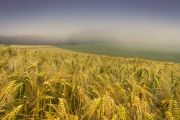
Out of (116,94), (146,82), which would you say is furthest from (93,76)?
(116,94)

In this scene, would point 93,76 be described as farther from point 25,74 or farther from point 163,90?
point 25,74

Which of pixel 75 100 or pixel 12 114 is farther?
pixel 75 100

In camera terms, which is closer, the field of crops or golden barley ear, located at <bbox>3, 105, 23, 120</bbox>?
golden barley ear, located at <bbox>3, 105, 23, 120</bbox>

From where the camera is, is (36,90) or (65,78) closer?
(36,90)

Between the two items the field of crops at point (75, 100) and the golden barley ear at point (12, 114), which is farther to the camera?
the field of crops at point (75, 100)

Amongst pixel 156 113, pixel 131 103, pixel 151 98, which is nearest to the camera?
pixel 131 103

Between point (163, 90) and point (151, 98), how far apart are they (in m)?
0.44

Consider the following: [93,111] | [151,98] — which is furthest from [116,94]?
[93,111]

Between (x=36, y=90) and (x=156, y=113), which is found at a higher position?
(x=36, y=90)

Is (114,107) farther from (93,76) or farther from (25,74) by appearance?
(93,76)

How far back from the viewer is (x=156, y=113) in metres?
4.36

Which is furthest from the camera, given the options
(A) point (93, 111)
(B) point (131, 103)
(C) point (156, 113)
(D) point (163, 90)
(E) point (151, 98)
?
(D) point (163, 90)

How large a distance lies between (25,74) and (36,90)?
0.32 meters

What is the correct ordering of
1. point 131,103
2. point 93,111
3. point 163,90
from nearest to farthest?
1. point 93,111
2. point 131,103
3. point 163,90
